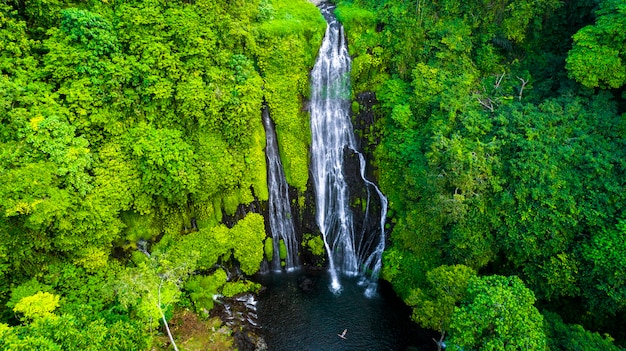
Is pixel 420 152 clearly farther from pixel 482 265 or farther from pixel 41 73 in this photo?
pixel 41 73

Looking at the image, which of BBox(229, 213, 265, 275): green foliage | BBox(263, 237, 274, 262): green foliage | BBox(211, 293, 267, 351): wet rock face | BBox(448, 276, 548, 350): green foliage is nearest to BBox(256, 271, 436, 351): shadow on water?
BBox(211, 293, 267, 351): wet rock face

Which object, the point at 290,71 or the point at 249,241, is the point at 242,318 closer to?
the point at 249,241

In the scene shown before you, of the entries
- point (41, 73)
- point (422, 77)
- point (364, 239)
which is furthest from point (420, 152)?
point (41, 73)

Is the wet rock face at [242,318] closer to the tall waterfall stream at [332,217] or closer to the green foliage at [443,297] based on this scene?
the tall waterfall stream at [332,217]

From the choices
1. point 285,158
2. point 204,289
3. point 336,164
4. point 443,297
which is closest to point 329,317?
point 443,297

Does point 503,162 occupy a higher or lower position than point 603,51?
lower

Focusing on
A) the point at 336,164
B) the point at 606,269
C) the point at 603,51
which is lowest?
the point at 606,269

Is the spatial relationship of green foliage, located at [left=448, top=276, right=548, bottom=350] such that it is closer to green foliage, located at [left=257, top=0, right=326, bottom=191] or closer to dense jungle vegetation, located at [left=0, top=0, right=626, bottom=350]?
dense jungle vegetation, located at [left=0, top=0, right=626, bottom=350]
